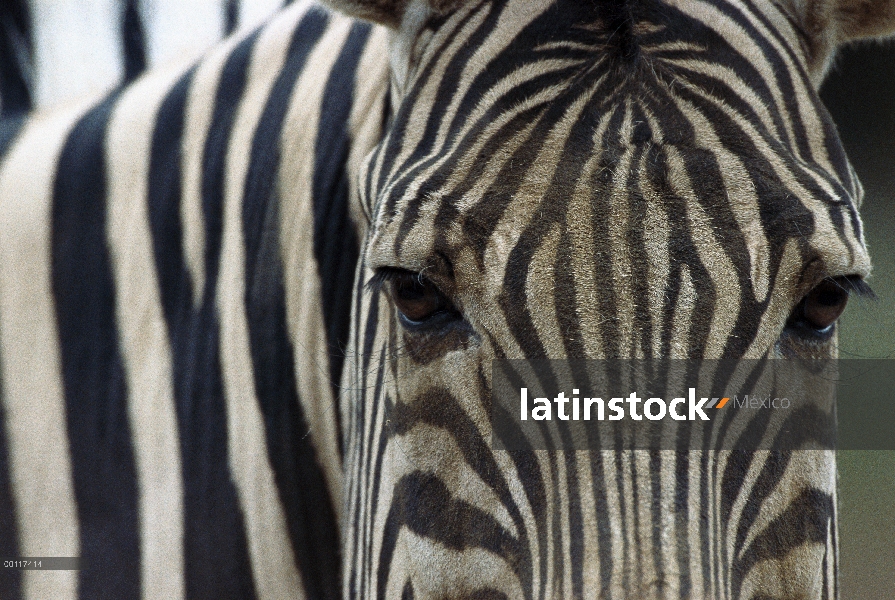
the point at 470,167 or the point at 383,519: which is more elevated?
the point at 470,167

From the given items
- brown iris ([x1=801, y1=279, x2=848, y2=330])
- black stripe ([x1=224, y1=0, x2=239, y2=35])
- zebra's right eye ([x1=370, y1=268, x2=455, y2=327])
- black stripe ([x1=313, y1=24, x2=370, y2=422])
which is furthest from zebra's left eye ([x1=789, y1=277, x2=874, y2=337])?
black stripe ([x1=224, y1=0, x2=239, y2=35])

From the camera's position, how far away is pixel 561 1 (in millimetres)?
1790

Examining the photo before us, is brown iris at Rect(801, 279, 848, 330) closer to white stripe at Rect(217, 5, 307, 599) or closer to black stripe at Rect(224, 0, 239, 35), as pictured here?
white stripe at Rect(217, 5, 307, 599)

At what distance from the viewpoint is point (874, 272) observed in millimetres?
5309

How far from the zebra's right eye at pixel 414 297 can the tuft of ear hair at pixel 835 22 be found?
1.10 meters

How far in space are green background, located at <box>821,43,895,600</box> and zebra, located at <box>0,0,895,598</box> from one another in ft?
12.3

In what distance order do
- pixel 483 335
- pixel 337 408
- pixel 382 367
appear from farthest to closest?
pixel 337 408, pixel 382 367, pixel 483 335

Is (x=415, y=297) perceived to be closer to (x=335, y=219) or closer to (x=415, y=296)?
(x=415, y=296)

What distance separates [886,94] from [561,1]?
4.76m

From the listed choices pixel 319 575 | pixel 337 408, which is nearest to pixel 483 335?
pixel 337 408

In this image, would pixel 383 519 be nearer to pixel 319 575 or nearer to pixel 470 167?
pixel 319 575

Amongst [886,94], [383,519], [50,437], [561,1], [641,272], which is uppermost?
[886,94]

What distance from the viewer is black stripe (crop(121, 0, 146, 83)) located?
9.49ft

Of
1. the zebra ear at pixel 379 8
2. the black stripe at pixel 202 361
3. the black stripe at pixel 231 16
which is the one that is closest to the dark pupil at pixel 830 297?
the zebra ear at pixel 379 8
